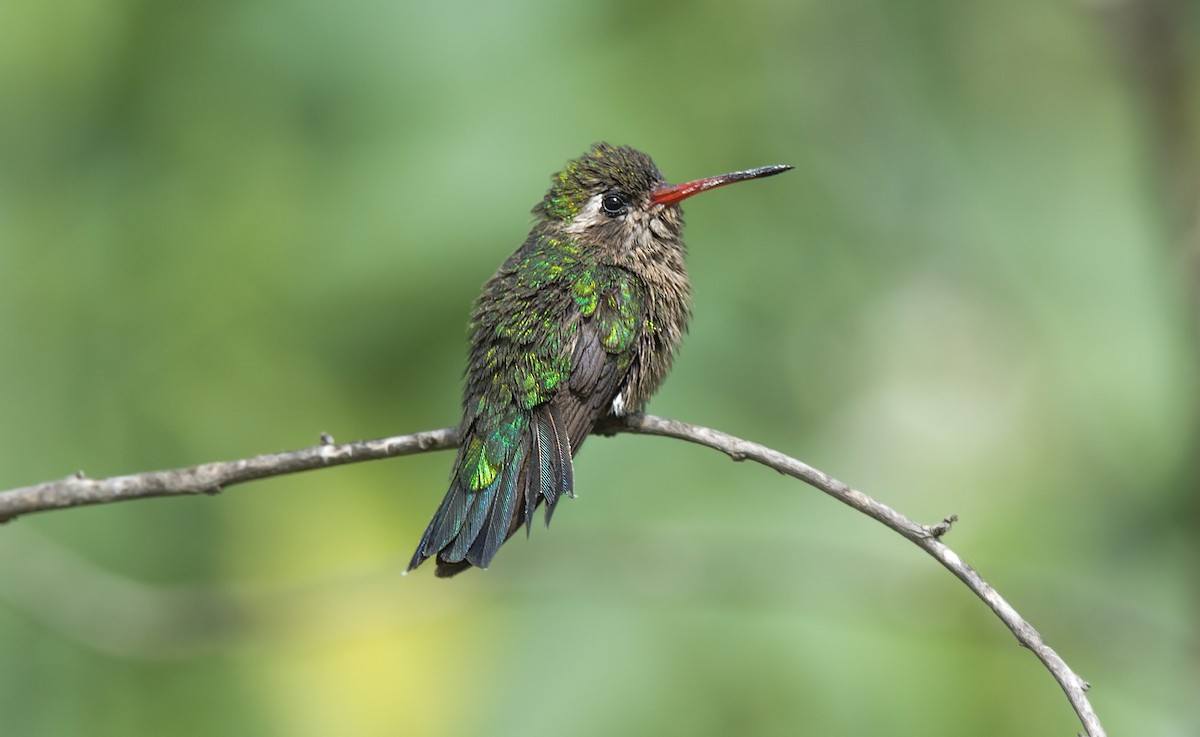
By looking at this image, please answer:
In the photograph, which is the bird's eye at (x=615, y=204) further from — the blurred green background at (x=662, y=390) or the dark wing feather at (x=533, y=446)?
the blurred green background at (x=662, y=390)

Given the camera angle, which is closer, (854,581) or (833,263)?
(854,581)

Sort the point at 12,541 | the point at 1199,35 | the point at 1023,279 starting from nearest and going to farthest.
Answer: the point at 12,541 → the point at 1023,279 → the point at 1199,35

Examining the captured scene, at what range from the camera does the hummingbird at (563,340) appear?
3.33 meters

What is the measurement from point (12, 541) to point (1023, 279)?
5.10m

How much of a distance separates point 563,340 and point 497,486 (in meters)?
0.49

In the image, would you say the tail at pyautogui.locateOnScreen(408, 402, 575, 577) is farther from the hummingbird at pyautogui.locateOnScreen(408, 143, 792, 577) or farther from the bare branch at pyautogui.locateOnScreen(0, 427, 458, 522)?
the bare branch at pyautogui.locateOnScreen(0, 427, 458, 522)

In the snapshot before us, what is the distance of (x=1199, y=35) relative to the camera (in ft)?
24.3

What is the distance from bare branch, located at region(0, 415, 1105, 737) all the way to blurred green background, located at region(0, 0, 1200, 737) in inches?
102

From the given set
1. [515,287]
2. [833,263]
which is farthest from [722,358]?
[515,287]

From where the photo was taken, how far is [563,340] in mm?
3582

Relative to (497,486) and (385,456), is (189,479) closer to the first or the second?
(385,456)

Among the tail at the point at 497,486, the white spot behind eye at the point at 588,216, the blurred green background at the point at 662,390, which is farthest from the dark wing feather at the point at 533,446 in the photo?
the blurred green background at the point at 662,390

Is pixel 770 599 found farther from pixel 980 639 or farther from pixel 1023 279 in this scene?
pixel 1023 279

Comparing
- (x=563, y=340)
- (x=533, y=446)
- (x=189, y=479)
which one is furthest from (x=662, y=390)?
(x=189, y=479)
